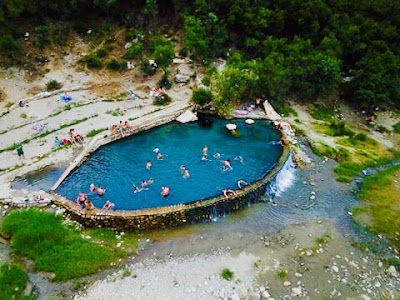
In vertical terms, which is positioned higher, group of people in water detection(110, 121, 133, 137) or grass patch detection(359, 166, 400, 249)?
group of people in water detection(110, 121, 133, 137)

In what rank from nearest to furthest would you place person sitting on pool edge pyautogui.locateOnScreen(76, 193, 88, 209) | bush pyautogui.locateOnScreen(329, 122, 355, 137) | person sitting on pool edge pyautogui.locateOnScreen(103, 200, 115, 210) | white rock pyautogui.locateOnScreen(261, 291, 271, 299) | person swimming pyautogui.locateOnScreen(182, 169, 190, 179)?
1. white rock pyautogui.locateOnScreen(261, 291, 271, 299)
2. person sitting on pool edge pyautogui.locateOnScreen(76, 193, 88, 209)
3. person sitting on pool edge pyautogui.locateOnScreen(103, 200, 115, 210)
4. person swimming pyautogui.locateOnScreen(182, 169, 190, 179)
5. bush pyautogui.locateOnScreen(329, 122, 355, 137)

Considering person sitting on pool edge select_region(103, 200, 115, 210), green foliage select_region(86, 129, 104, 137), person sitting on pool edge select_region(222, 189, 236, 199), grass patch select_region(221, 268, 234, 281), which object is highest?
green foliage select_region(86, 129, 104, 137)

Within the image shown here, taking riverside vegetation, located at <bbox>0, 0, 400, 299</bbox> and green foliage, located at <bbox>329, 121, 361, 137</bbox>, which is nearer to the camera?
green foliage, located at <bbox>329, 121, 361, 137</bbox>

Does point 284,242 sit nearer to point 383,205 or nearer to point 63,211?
point 383,205

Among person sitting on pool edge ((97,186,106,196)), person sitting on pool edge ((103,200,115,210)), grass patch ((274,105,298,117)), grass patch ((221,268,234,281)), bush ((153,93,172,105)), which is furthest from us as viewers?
grass patch ((274,105,298,117))

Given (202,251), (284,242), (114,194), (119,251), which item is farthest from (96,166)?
(284,242)

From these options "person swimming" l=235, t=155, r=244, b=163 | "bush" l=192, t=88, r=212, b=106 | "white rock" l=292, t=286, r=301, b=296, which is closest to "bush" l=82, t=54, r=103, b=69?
"bush" l=192, t=88, r=212, b=106

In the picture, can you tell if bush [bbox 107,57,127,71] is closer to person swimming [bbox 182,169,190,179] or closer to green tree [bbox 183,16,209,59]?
green tree [bbox 183,16,209,59]

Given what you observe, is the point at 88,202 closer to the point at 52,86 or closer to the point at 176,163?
the point at 176,163

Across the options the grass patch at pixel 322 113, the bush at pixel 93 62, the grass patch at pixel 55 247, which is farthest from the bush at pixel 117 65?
the grass patch at pixel 55 247
